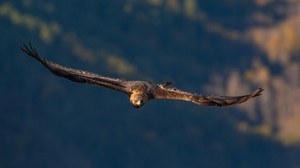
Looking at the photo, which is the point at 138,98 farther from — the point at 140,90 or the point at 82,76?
the point at 82,76

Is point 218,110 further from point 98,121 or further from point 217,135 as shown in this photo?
point 98,121

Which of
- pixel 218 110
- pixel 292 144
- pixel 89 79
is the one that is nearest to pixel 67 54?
pixel 218 110

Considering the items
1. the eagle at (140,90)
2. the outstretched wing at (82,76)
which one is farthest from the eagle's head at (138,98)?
the outstretched wing at (82,76)

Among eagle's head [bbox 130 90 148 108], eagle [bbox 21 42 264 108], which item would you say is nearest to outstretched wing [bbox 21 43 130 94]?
eagle [bbox 21 42 264 108]

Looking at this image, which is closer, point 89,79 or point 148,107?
point 89,79

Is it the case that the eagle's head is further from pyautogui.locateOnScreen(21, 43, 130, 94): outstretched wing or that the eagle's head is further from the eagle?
pyautogui.locateOnScreen(21, 43, 130, 94): outstretched wing

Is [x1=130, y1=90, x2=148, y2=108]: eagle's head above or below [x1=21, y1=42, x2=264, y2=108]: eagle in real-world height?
below

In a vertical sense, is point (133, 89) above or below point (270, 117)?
Result: below

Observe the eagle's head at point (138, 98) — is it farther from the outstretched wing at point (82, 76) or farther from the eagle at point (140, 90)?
the outstretched wing at point (82, 76)
